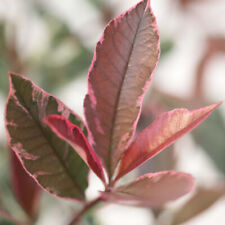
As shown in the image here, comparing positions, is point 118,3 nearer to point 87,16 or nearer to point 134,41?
A: point 87,16

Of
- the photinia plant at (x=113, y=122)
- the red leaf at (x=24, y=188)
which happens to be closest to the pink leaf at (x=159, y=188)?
the photinia plant at (x=113, y=122)

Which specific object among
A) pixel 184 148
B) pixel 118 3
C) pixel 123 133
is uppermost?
pixel 118 3

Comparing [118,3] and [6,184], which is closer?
[6,184]

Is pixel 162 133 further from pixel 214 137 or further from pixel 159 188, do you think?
pixel 214 137

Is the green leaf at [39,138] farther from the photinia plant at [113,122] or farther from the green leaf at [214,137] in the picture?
the green leaf at [214,137]

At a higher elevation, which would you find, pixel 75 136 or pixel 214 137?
pixel 75 136

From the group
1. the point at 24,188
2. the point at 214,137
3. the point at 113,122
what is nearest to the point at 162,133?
the point at 113,122

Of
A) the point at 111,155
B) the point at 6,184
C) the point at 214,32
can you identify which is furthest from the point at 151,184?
the point at 214,32
